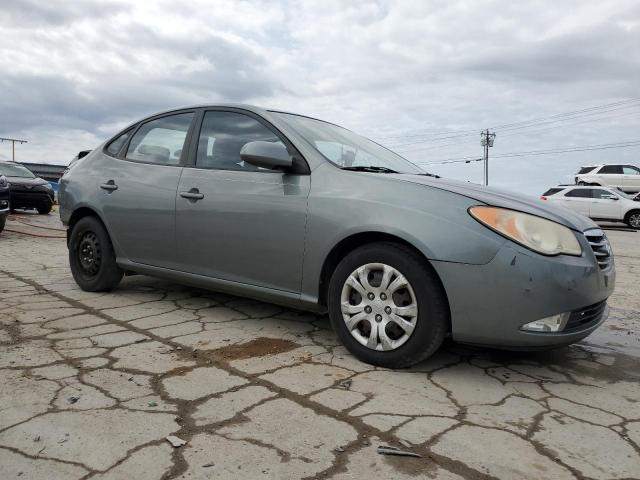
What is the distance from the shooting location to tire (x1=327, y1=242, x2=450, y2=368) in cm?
273

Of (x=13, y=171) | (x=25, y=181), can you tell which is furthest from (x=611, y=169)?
(x=13, y=171)

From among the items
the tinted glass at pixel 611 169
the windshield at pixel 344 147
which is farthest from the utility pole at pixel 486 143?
the windshield at pixel 344 147

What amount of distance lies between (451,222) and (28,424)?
2084 millimetres

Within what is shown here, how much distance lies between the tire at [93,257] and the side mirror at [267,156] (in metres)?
1.90

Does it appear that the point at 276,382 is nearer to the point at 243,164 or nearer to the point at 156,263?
A: the point at 243,164

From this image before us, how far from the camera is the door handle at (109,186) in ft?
14.3

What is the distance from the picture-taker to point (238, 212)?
3457 mm

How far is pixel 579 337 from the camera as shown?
2.74m

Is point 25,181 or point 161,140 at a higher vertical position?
point 161,140

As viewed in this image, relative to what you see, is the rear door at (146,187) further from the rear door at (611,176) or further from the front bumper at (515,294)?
the rear door at (611,176)

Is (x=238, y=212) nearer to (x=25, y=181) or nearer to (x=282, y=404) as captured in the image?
(x=282, y=404)

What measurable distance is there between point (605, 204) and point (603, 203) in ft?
0.23

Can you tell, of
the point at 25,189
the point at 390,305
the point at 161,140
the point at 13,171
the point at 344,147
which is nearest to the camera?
the point at 390,305

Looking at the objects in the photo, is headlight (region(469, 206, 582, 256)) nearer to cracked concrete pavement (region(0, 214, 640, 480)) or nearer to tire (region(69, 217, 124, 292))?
cracked concrete pavement (region(0, 214, 640, 480))
